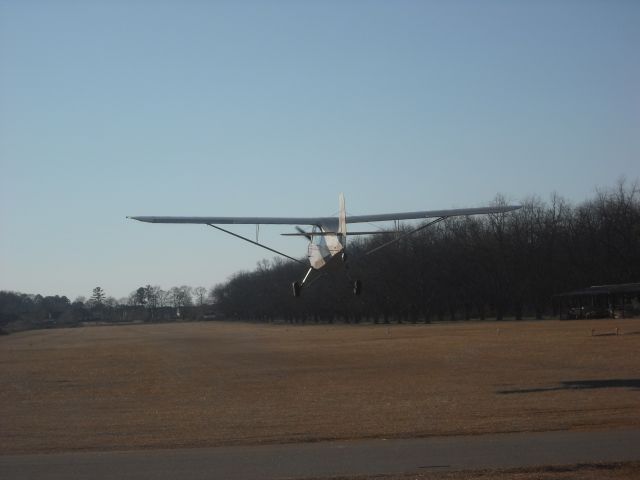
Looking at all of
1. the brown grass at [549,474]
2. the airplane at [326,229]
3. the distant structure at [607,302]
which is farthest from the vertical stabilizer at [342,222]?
the distant structure at [607,302]

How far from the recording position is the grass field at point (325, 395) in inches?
727

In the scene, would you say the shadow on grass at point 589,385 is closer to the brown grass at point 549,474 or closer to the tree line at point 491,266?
the brown grass at point 549,474

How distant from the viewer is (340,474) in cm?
1277

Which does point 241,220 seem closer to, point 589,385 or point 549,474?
point 589,385

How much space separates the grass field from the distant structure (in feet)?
70.2

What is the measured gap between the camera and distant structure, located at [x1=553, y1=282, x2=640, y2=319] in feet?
235

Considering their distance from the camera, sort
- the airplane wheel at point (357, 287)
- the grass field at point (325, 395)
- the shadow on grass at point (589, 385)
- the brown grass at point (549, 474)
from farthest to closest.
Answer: the airplane wheel at point (357, 287) → the shadow on grass at point (589, 385) → the grass field at point (325, 395) → the brown grass at point (549, 474)

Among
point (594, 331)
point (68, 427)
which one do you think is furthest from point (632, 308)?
point (68, 427)

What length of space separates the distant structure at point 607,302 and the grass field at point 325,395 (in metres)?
21.4

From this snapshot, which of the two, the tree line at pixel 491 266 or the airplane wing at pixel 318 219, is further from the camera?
the tree line at pixel 491 266

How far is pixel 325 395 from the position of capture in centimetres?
2727

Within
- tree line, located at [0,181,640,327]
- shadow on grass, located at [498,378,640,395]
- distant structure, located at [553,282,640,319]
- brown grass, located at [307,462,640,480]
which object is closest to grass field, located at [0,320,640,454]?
shadow on grass, located at [498,378,640,395]

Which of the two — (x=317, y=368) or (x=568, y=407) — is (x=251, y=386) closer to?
(x=317, y=368)

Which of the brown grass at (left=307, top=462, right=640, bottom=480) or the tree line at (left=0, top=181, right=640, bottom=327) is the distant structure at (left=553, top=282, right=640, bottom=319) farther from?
the brown grass at (left=307, top=462, right=640, bottom=480)
